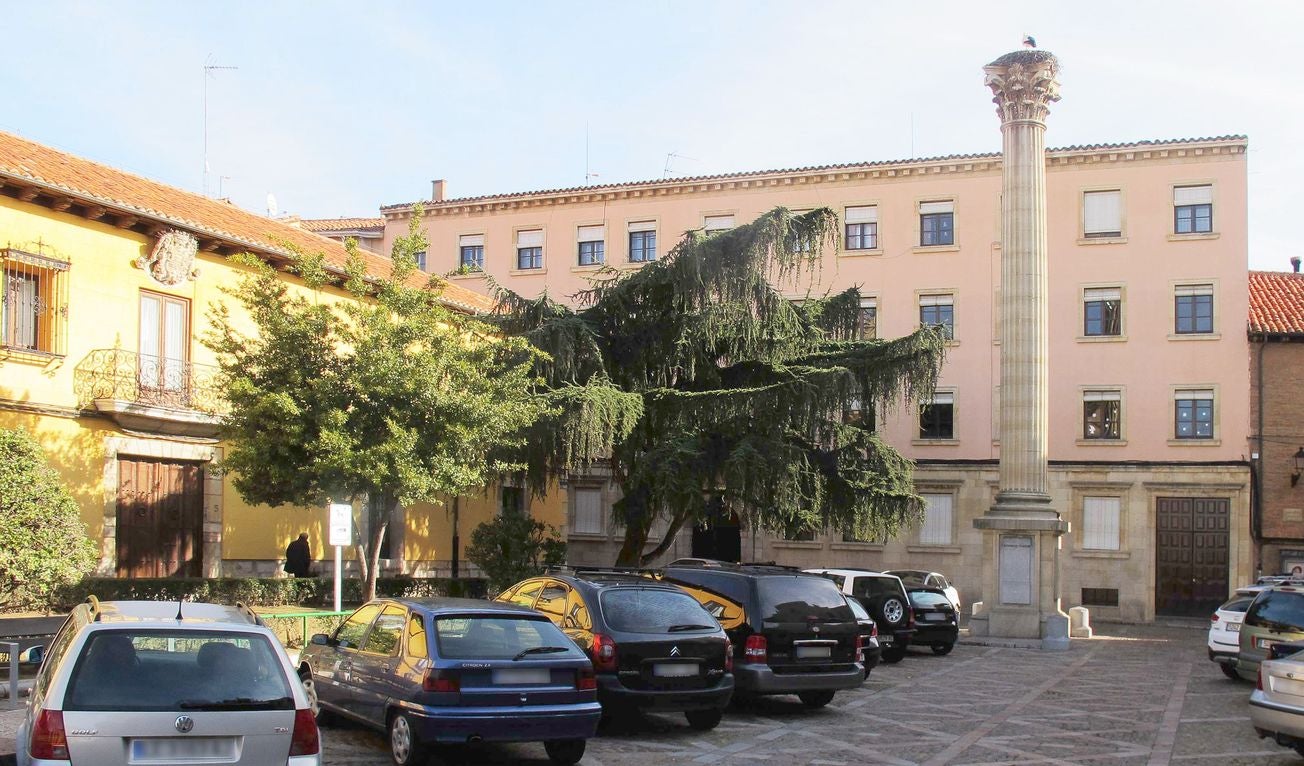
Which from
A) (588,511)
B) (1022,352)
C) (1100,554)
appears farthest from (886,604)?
(588,511)

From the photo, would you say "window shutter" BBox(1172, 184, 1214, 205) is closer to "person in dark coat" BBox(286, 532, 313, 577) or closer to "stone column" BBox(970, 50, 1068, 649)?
"stone column" BBox(970, 50, 1068, 649)

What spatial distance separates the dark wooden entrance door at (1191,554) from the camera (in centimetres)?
3531

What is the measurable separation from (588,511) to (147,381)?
2083 centimetres

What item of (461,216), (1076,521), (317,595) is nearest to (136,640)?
(317,595)

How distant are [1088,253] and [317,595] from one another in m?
24.6

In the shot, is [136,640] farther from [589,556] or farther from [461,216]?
[461,216]

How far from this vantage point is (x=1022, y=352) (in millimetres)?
28375

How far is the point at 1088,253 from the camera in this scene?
37438 mm

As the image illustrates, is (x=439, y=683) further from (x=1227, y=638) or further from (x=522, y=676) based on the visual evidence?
(x=1227, y=638)

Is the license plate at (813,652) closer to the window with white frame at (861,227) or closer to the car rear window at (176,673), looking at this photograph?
the car rear window at (176,673)

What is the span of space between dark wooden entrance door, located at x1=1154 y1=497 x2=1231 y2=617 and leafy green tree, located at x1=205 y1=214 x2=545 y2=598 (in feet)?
73.6

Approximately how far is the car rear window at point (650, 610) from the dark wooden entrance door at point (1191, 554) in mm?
26482

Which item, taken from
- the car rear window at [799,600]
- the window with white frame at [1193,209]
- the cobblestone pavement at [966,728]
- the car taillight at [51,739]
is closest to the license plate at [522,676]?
the cobblestone pavement at [966,728]

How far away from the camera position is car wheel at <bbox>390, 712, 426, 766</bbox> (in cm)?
1029
